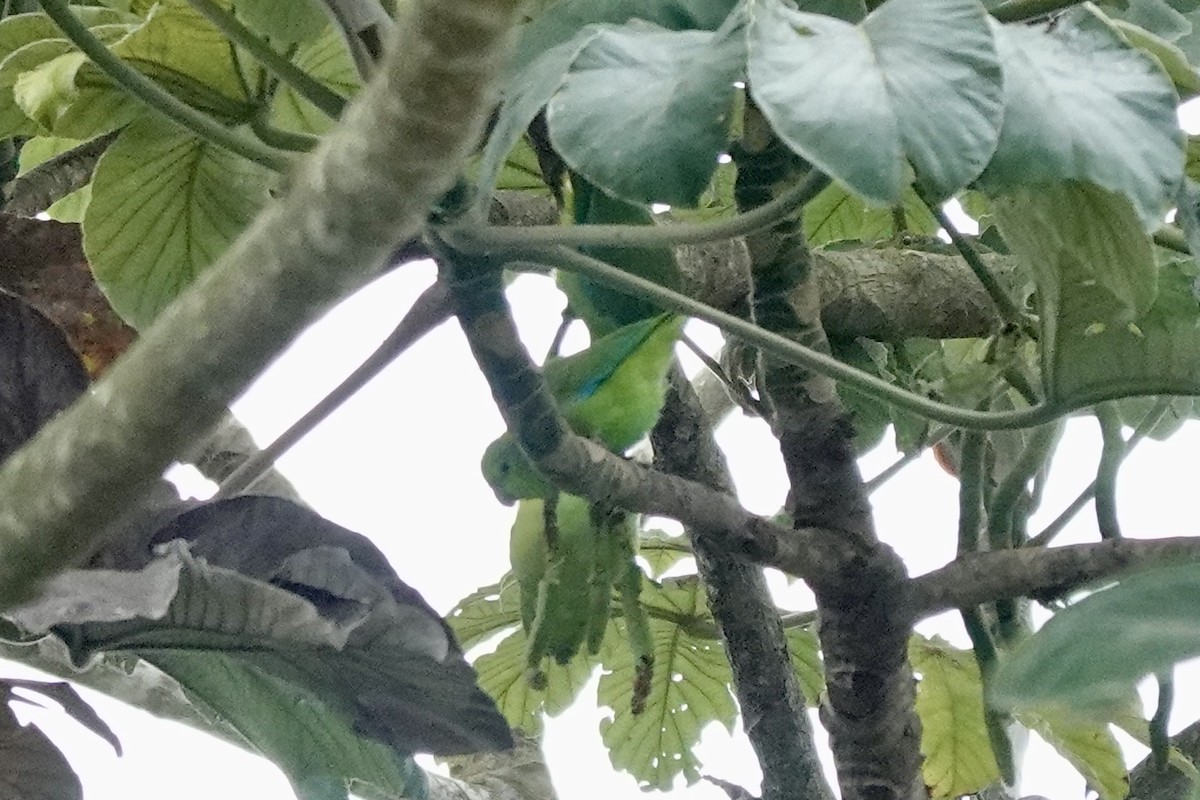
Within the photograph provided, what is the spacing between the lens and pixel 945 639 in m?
0.79

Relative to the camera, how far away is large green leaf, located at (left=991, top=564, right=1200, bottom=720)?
237 millimetres

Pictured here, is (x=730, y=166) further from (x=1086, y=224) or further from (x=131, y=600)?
(x=131, y=600)

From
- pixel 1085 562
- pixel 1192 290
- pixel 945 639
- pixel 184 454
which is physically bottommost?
pixel 945 639

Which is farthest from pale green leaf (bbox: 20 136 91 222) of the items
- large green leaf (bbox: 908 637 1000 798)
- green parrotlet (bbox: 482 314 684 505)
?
large green leaf (bbox: 908 637 1000 798)

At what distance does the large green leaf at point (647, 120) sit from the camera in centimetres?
28

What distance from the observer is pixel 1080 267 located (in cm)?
39

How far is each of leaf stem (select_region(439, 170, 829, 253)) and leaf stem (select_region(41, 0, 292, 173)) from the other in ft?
0.36

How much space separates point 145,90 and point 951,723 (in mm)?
606

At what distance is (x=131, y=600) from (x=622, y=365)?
0.20 m

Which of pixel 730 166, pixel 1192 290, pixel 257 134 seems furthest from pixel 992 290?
pixel 257 134

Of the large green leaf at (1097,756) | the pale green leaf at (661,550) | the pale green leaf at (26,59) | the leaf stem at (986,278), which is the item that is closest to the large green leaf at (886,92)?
the leaf stem at (986,278)

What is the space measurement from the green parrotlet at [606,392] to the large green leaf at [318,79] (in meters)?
0.18

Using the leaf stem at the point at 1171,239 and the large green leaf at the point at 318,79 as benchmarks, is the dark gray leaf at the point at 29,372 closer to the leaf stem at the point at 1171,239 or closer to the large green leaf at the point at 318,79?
the large green leaf at the point at 318,79

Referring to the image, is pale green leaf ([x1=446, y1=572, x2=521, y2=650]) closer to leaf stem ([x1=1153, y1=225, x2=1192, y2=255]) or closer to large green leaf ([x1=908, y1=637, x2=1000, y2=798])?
large green leaf ([x1=908, y1=637, x2=1000, y2=798])
